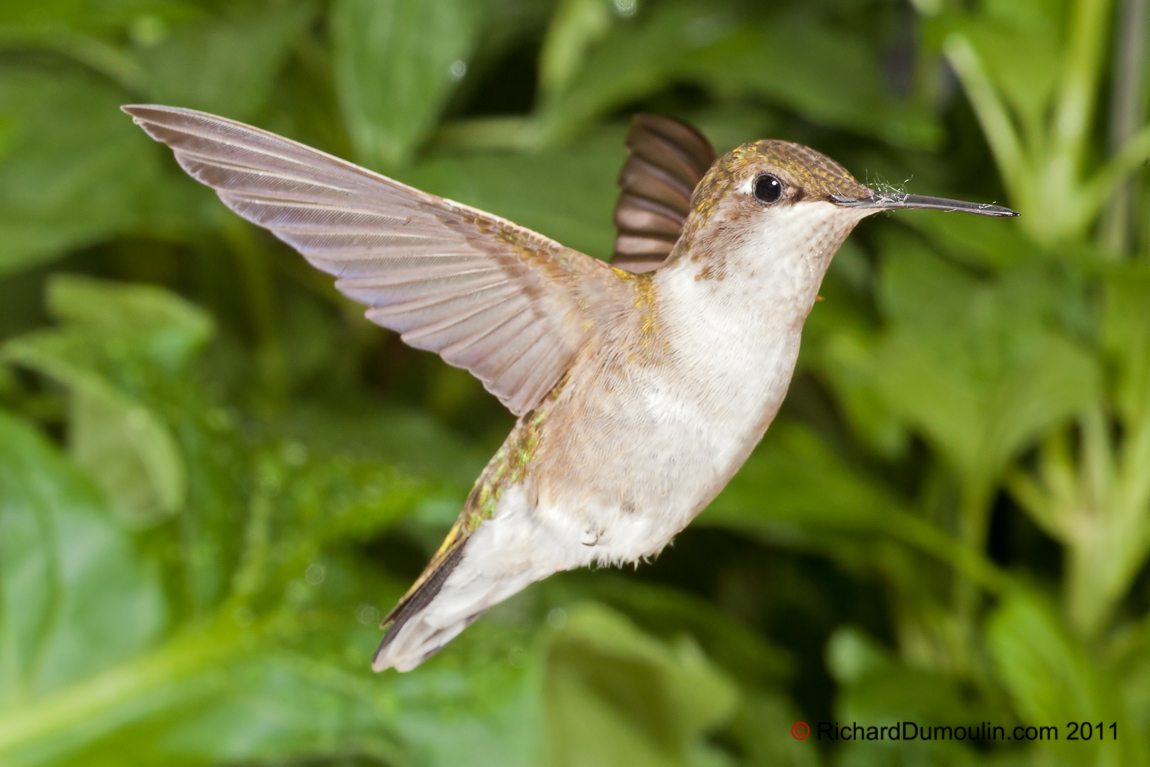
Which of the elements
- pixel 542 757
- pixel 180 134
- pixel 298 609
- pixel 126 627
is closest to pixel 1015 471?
pixel 542 757

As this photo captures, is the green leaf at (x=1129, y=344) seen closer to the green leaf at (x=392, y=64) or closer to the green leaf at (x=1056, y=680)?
the green leaf at (x=1056, y=680)

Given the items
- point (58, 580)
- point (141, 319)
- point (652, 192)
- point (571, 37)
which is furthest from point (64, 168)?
point (652, 192)

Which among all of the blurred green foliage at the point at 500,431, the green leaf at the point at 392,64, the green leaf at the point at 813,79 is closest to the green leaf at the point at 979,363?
the blurred green foliage at the point at 500,431

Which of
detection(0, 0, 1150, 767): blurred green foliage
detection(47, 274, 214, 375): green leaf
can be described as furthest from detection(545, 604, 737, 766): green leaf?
detection(47, 274, 214, 375): green leaf

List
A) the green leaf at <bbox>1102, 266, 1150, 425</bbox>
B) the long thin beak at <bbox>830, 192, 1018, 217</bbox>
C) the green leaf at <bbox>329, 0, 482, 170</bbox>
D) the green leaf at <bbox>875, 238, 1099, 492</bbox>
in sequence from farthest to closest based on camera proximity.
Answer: the green leaf at <bbox>1102, 266, 1150, 425</bbox>
the green leaf at <bbox>875, 238, 1099, 492</bbox>
the green leaf at <bbox>329, 0, 482, 170</bbox>
the long thin beak at <bbox>830, 192, 1018, 217</bbox>

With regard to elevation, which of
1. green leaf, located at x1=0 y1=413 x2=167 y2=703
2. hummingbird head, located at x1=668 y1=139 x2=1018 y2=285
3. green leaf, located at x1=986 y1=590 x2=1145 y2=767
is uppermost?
hummingbird head, located at x1=668 y1=139 x2=1018 y2=285

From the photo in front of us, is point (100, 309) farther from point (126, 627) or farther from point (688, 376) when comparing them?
point (688, 376)

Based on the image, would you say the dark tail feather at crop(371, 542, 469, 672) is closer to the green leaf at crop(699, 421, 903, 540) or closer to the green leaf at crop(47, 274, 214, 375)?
the green leaf at crop(699, 421, 903, 540)
